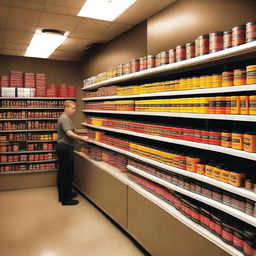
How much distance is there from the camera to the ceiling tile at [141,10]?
128 inches

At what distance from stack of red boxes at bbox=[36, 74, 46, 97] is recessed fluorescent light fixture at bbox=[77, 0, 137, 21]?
2.87 metres

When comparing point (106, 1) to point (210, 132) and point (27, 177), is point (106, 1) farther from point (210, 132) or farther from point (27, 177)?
point (27, 177)

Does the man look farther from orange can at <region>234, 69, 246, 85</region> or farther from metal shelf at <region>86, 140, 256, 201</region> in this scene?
orange can at <region>234, 69, 246, 85</region>

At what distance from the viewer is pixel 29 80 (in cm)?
616

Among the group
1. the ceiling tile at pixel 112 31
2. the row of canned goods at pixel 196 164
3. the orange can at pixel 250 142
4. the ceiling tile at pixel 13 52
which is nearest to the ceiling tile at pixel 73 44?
the ceiling tile at pixel 112 31

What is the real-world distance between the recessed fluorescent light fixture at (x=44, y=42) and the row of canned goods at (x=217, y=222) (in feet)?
10.5

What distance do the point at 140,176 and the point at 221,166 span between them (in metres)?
1.37

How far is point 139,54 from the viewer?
4.00 metres

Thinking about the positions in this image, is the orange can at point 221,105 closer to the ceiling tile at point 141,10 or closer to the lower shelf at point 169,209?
the lower shelf at point 169,209

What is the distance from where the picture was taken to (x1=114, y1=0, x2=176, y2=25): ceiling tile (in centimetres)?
325

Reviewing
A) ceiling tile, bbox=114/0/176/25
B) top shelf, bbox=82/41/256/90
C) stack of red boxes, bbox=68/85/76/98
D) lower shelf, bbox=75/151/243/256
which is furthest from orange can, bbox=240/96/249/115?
stack of red boxes, bbox=68/85/76/98

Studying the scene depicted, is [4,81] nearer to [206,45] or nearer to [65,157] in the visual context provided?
[65,157]

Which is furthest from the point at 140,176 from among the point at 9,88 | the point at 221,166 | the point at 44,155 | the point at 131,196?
the point at 9,88

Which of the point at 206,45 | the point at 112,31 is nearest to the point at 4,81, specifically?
the point at 112,31
